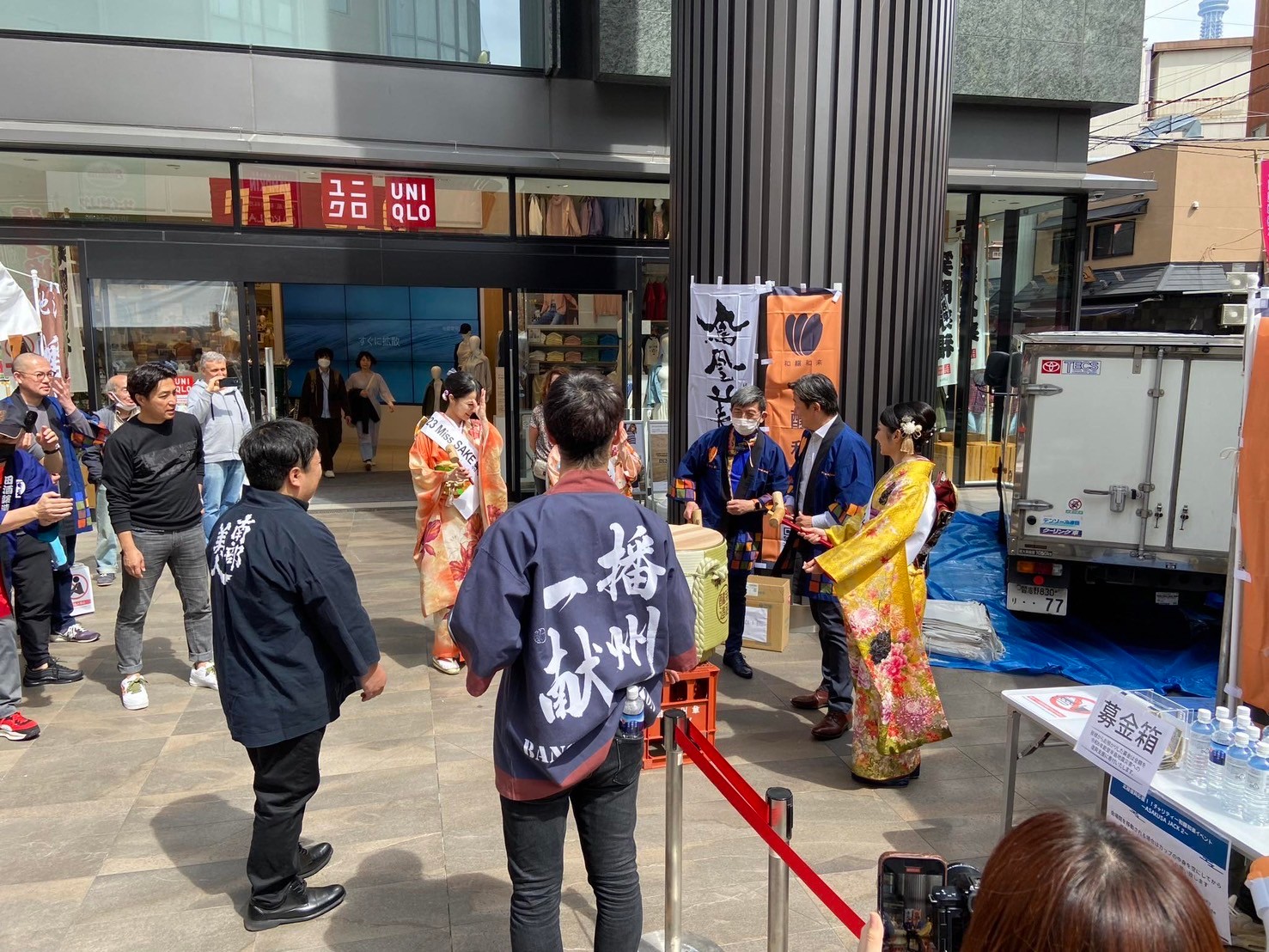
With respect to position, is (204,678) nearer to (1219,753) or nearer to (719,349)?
(719,349)

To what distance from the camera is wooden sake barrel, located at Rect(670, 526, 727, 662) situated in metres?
4.82

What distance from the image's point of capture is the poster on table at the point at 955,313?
11750mm

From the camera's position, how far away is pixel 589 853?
97.1 inches

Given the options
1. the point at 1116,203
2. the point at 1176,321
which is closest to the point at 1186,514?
the point at 1176,321

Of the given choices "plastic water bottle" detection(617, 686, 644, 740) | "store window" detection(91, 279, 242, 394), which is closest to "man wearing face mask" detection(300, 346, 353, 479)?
"store window" detection(91, 279, 242, 394)

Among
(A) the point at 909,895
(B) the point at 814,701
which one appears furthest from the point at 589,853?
(B) the point at 814,701

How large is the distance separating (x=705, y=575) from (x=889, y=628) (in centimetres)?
116

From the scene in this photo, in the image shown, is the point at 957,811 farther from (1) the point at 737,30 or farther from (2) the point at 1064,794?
(1) the point at 737,30

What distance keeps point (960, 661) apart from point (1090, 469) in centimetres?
170

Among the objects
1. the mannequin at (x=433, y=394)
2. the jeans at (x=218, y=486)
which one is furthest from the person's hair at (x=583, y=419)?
the mannequin at (x=433, y=394)

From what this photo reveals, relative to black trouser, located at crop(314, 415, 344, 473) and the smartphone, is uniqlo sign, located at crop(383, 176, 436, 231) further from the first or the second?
the smartphone

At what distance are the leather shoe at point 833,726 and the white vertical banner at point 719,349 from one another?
2.56 metres

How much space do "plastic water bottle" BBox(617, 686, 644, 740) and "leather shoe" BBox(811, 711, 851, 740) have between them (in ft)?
8.41

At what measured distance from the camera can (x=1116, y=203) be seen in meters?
22.6
